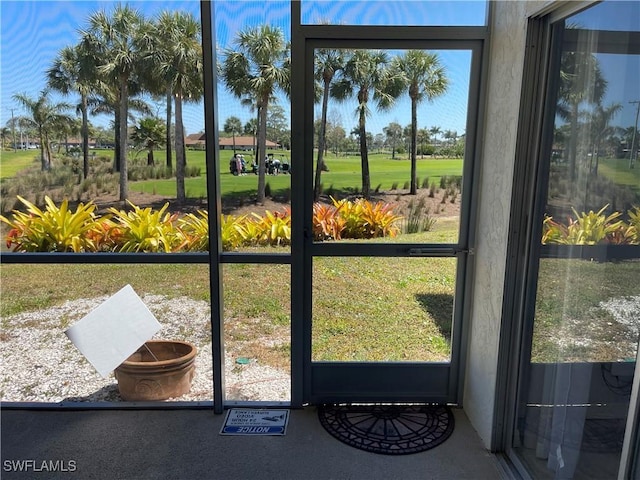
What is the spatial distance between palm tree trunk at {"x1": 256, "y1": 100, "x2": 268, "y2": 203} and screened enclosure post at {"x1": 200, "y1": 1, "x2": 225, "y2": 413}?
215mm

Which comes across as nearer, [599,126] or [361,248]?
[599,126]

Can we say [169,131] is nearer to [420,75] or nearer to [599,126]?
[420,75]

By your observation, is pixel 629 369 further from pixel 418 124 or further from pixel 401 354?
pixel 418 124

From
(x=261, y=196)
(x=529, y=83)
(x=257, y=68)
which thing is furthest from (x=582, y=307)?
(x=257, y=68)

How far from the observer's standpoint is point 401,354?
242cm

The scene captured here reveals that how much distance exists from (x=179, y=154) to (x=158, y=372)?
3.94 feet

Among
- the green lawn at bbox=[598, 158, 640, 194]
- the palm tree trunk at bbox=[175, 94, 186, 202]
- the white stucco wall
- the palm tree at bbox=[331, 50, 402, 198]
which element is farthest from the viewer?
the palm tree trunk at bbox=[175, 94, 186, 202]

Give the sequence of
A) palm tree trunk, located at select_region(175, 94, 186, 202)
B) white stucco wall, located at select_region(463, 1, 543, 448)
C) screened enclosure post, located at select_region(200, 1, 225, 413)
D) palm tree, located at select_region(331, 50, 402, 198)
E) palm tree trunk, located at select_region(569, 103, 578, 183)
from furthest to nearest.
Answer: palm tree trunk, located at select_region(175, 94, 186, 202) < palm tree, located at select_region(331, 50, 402, 198) < screened enclosure post, located at select_region(200, 1, 225, 413) < white stucco wall, located at select_region(463, 1, 543, 448) < palm tree trunk, located at select_region(569, 103, 578, 183)

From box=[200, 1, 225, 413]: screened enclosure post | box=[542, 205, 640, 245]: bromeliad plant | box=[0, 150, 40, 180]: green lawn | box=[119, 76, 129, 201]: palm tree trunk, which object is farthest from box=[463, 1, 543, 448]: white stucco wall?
box=[0, 150, 40, 180]: green lawn

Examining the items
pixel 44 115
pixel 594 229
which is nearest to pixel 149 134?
pixel 44 115

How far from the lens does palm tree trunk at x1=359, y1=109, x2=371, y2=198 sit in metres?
2.23

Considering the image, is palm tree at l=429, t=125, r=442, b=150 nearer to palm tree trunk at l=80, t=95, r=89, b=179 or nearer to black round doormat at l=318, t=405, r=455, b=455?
black round doormat at l=318, t=405, r=455, b=455

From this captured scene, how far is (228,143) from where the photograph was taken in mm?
2258

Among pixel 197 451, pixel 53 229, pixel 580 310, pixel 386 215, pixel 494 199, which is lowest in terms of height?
pixel 197 451
